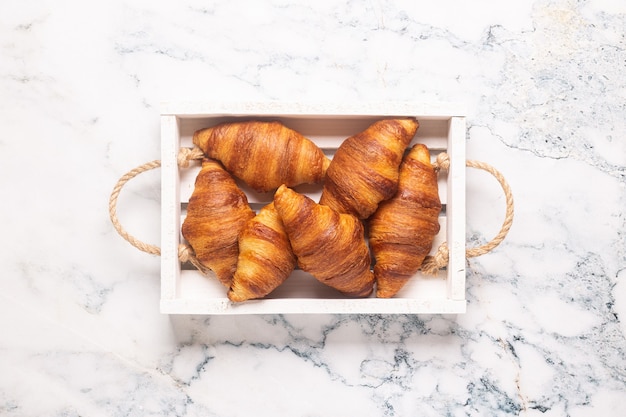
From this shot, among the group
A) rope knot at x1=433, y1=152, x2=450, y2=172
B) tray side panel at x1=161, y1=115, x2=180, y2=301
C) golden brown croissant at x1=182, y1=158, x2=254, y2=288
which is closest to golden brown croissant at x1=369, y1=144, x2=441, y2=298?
rope knot at x1=433, y1=152, x2=450, y2=172

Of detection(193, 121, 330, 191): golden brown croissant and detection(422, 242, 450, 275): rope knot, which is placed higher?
detection(193, 121, 330, 191): golden brown croissant

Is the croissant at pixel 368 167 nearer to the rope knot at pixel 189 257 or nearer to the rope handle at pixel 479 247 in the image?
the rope handle at pixel 479 247

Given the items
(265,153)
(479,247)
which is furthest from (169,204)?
(479,247)

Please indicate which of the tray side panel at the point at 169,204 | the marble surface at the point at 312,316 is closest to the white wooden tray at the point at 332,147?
the tray side panel at the point at 169,204

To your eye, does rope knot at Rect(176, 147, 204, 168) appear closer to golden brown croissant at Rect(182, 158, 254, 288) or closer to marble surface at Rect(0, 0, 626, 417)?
golden brown croissant at Rect(182, 158, 254, 288)

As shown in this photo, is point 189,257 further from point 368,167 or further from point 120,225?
point 368,167

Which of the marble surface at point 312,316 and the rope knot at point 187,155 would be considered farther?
the marble surface at point 312,316
